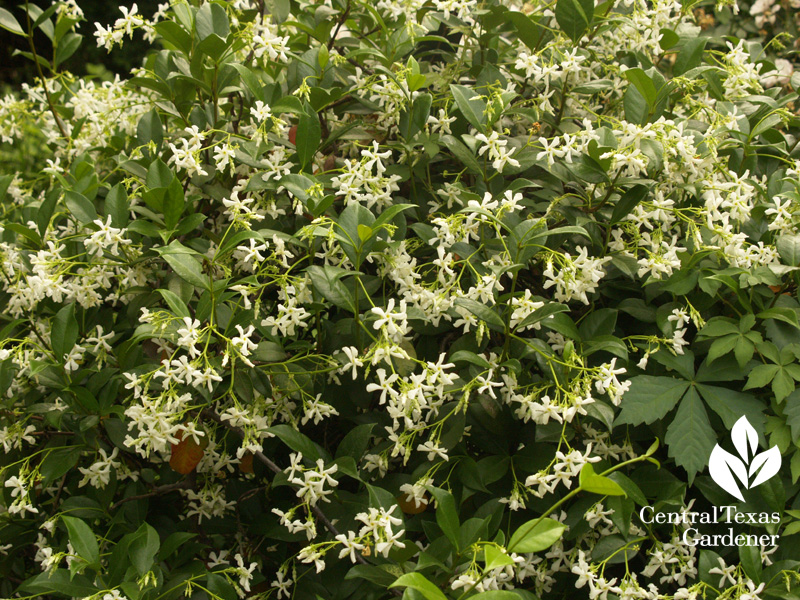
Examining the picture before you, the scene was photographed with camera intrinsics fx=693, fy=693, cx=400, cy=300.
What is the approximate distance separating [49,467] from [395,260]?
2.55 ft

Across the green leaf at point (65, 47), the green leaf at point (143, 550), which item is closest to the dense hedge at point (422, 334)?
the green leaf at point (143, 550)

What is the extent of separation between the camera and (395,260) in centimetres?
125

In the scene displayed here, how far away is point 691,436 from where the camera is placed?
1194 millimetres

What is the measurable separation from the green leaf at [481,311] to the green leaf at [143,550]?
0.65 meters

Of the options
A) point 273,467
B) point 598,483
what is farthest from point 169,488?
point 598,483

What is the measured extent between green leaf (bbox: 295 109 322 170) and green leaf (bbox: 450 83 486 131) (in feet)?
0.90

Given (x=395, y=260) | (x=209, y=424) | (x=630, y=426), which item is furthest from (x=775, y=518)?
(x=209, y=424)

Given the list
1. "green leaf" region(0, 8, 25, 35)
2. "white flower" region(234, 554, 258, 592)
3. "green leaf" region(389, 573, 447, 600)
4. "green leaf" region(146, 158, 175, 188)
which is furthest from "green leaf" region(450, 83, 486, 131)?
"green leaf" region(0, 8, 25, 35)

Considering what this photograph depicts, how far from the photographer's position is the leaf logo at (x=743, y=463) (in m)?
1.18

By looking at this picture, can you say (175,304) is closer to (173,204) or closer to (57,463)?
(173,204)

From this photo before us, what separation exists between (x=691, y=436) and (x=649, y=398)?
10 centimetres

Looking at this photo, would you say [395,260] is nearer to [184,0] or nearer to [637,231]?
[637,231]

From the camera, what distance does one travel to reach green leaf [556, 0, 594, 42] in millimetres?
1399

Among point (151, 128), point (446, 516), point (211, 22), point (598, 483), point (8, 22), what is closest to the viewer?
point (598, 483)
